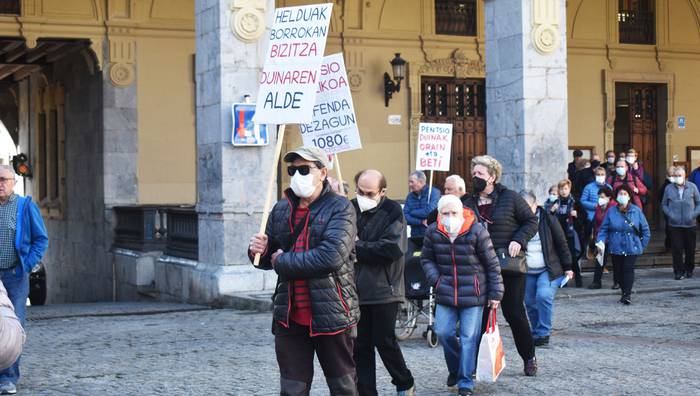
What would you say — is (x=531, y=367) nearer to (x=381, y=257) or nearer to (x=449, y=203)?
(x=449, y=203)

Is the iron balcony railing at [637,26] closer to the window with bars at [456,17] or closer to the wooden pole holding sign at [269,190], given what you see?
the window with bars at [456,17]

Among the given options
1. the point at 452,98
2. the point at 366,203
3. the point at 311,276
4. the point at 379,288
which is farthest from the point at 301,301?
the point at 452,98

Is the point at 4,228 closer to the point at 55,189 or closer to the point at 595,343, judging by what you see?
the point at 595,343

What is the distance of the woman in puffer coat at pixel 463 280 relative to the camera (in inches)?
354

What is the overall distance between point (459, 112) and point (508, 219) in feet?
52.4

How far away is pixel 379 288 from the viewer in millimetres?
8453

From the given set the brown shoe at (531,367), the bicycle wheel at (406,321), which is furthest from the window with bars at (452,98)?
the brown shoe at (531,367)

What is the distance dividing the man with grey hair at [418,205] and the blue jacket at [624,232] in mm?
2487

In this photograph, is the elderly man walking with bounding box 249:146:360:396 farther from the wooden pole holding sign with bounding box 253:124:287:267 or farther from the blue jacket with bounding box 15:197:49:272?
the blue jacket with bounding box 15:197:49:272

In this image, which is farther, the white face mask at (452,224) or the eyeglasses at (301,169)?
the white face mask at (452,224)

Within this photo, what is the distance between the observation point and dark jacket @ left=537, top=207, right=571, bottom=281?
1109 cm


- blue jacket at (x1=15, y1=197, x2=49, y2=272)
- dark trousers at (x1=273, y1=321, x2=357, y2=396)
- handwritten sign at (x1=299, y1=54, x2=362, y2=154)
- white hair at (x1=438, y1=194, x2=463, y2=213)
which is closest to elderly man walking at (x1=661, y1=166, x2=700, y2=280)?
handwritten sign at (x1=299, y1=54, x2=362, y2=154)

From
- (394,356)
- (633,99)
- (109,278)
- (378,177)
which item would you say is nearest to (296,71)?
(378,177)

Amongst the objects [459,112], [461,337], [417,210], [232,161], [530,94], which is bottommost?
[461,337]
